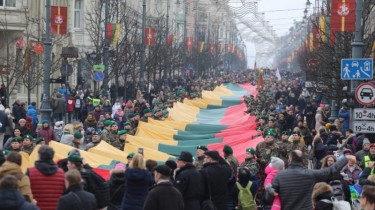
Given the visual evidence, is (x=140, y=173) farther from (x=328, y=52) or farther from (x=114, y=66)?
(x=114, y=66)

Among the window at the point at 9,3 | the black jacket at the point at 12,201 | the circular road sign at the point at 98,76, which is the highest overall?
the window at the point at 9,3

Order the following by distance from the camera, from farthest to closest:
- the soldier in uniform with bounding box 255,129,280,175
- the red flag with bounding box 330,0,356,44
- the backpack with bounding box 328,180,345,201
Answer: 1. the red flag with bounding box 330,0,356,44
2. the soldier in uniform with bounding box 255,129,280,175
3. the backpack with bounding box 328,180,345,201

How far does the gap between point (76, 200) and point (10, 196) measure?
1.18 metres

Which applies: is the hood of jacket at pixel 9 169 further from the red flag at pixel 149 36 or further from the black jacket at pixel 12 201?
the red flag at pixel 149 36

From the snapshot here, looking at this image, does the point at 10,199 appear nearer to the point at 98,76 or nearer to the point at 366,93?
the point at 366,93

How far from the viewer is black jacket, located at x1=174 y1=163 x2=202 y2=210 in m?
13.9

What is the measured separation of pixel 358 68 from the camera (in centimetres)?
2367

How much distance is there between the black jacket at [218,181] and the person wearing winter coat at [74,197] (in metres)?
3.25

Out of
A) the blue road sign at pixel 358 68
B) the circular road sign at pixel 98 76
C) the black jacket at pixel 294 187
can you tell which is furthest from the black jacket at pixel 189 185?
the circular road sign at pixel 98 76

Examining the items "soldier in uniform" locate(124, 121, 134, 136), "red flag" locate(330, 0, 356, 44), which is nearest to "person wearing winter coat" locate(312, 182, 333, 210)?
"soldier in uniform" locate(124, 121, 134, 136)

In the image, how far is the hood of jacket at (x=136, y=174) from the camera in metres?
13.1

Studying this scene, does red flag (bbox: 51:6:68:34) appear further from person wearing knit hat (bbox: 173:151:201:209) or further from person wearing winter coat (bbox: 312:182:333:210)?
person wearing winter coat (bbox: 312:182:333:210)

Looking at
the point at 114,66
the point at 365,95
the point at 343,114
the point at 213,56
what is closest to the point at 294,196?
the point at 365,95

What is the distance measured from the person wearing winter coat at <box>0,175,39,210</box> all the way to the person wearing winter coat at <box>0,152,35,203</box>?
153cm
